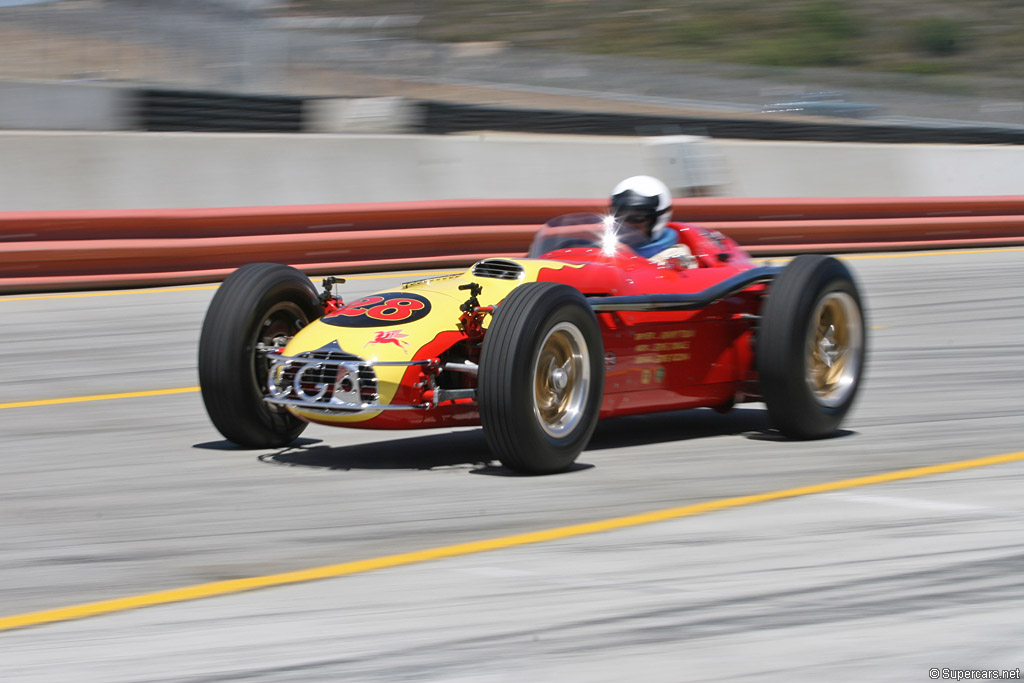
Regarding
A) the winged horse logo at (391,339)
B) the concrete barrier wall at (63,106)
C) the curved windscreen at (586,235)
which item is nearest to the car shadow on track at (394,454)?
the winged horse logo at (391,339)

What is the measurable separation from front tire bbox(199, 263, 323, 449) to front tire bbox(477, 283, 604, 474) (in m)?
1.21

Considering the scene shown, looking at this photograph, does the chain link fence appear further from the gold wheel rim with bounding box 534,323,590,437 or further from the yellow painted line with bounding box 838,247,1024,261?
the gold wheel rim with bounding box 534,323,590,437

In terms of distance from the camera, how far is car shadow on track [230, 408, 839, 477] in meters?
A: 6.31

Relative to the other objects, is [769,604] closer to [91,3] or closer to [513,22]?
[91,3]

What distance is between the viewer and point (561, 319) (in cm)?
586

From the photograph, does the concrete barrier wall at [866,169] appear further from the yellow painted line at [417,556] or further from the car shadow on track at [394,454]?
the yellow painted line at [417,556]

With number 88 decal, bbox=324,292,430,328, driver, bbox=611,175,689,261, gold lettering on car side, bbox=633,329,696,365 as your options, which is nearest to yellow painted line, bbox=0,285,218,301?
driver, bbox=611,175,689,261

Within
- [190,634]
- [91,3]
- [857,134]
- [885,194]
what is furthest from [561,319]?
[857,134]

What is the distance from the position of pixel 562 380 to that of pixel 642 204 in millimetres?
1509

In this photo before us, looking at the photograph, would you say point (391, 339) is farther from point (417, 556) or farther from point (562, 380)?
point (417, 556)

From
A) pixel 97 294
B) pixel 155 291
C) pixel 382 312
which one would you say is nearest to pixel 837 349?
pixel 382 312

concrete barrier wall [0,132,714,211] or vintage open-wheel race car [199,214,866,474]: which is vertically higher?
concrete barrier wall [0,132,714,211]

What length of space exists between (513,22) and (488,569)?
46.8 metres

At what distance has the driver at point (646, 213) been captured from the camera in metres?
7.18
